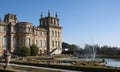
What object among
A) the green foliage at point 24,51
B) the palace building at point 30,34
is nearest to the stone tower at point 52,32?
the palace building at point 30,34

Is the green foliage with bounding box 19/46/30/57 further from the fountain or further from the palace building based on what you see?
the fountain

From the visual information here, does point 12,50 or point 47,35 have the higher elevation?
point 47,35

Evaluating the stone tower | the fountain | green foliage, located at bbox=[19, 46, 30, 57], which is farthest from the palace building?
the fountain

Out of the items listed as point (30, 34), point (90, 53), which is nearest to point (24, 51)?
point (30, 34)

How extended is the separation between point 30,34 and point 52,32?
12.2m

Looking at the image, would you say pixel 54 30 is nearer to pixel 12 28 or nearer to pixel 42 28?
pixel 42 28

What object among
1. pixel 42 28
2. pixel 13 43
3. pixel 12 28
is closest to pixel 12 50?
pixel 13 43

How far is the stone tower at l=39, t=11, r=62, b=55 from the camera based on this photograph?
68500 millimetres

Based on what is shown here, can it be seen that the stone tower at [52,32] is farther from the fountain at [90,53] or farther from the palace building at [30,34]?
the fountain at [90,53]

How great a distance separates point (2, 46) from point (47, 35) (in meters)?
18.2

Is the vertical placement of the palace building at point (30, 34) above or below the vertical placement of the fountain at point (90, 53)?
above

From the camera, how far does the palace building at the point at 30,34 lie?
55562mm

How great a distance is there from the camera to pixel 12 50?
55656mm

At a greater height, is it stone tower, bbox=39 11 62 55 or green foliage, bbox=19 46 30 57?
stone tower, bbox=39 11 62 55
